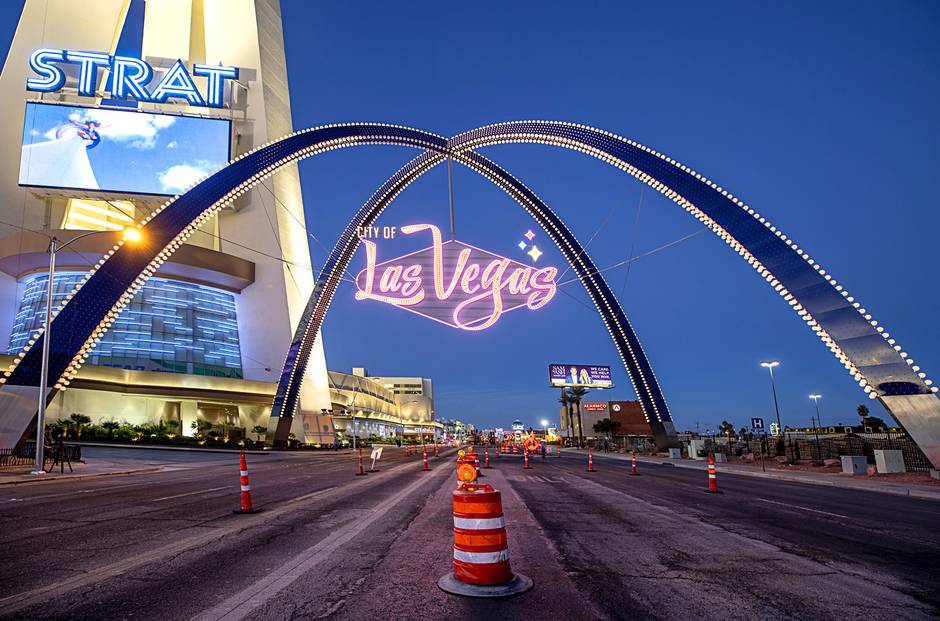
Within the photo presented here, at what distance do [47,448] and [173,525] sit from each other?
71.5 ft

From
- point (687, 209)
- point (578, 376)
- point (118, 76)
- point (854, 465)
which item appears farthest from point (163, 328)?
point (854, 465)

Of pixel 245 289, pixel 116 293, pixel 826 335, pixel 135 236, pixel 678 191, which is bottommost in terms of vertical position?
pixel 826 335

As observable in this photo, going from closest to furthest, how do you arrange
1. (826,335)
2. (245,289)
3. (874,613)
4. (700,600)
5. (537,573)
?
(874,613) → (700,600) → (537,573) → (826,335) → (245,289)

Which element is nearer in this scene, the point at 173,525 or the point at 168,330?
the point at 173,525

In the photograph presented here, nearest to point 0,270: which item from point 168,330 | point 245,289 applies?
point 168,330

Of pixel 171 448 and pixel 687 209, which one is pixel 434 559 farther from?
pixel 171 448

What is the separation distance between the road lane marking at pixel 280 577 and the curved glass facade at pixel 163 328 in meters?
60.1

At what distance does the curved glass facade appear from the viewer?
5894 cm

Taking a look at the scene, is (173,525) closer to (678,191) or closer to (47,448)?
(47,448)

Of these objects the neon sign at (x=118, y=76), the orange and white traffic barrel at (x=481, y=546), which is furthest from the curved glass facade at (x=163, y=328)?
the orange and white traffic barrel at (x=481, y=546)

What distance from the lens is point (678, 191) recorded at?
30.5m

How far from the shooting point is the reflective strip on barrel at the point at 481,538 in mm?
5637

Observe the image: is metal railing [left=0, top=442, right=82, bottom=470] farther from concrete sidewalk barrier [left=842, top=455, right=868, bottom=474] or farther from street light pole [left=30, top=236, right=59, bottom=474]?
concrete sidewalk barrier [left=842, top=455, right=868, bottom=474]

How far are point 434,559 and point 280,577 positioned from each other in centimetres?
191
